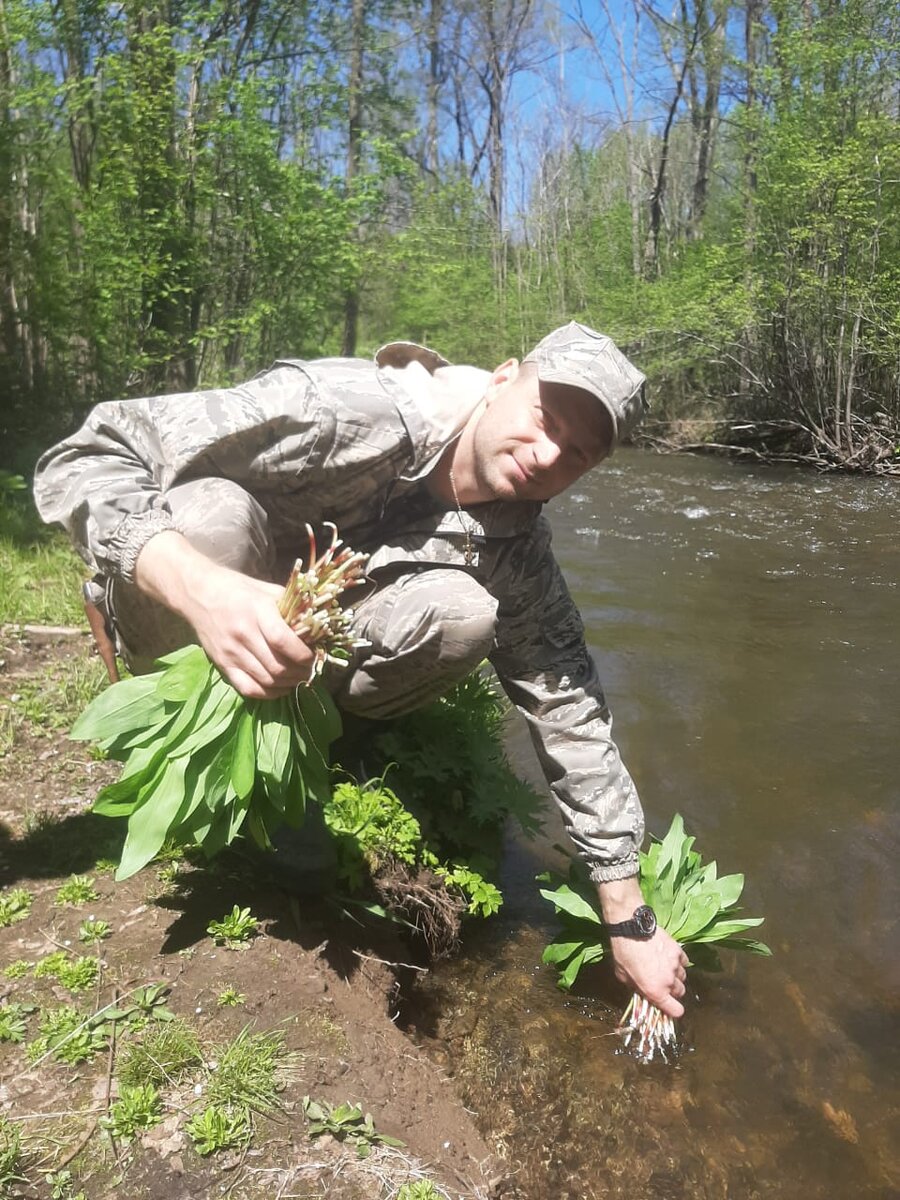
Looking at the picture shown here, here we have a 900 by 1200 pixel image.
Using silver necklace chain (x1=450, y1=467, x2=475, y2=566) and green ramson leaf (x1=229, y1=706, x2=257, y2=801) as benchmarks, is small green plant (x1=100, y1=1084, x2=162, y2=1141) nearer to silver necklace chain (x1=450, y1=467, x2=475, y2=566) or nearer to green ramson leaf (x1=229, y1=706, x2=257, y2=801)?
green ramson leaf (x1=229, y1=706, x2=257, y2=801)

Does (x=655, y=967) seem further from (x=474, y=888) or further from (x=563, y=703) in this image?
(x=563, y=703)

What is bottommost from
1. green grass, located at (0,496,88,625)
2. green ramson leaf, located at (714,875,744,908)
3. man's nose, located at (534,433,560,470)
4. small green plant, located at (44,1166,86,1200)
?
green ramson leaf, located at (714,875,744,908)

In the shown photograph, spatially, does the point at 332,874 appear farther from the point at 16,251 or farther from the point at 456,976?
the point at 16,251

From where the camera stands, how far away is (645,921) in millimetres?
2029

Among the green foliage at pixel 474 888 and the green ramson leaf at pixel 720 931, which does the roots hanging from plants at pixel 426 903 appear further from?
the green ramson leaf at pixel 720 931


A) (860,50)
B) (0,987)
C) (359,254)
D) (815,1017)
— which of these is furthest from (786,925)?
(860,50)

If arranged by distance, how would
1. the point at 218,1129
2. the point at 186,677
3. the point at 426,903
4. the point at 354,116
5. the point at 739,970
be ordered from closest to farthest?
1. the point at 218,1129
2. the point at 186,677
3. the point at 426,903
4. the point at 739,970
5. the point at 354,116

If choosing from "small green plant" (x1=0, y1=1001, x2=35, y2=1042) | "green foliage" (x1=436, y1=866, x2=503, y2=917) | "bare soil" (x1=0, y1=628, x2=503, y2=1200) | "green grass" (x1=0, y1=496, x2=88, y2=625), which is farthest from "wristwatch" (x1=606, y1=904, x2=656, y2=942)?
"green grass" (x1=0, y1=496, x2=88, y2=625)

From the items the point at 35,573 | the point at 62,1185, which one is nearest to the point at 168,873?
the point at 62,1185

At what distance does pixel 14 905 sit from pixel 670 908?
158 centimetres

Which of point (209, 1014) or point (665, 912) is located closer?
point (209, 1014)

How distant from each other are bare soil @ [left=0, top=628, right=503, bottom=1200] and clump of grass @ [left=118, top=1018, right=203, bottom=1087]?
0.03m

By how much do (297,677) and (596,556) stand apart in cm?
594

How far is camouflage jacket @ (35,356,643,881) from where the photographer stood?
1.85 meters
